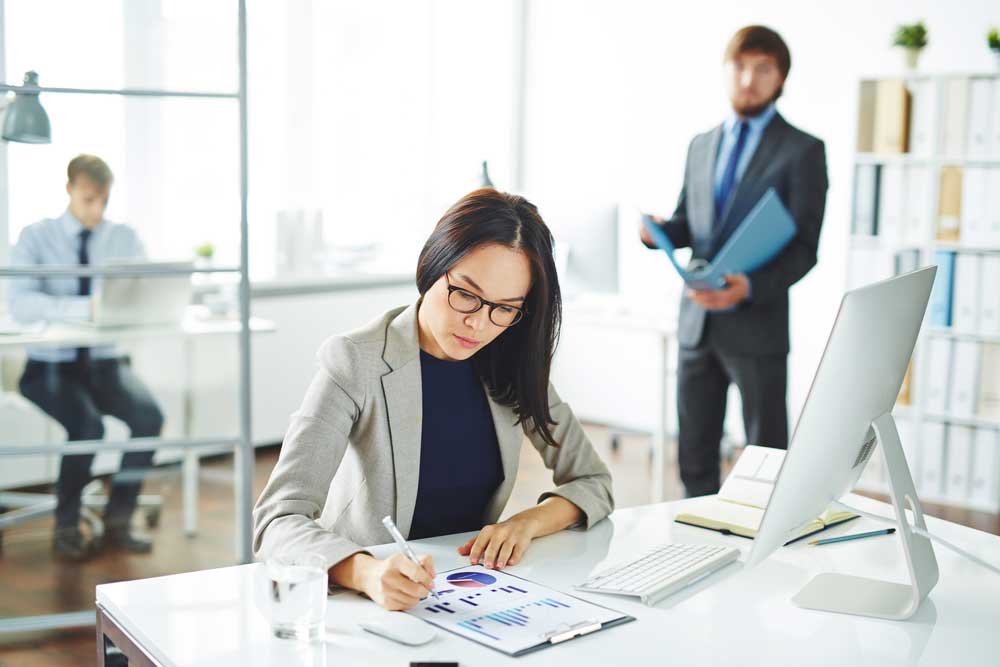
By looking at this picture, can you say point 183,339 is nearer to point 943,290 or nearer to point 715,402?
point 715,402

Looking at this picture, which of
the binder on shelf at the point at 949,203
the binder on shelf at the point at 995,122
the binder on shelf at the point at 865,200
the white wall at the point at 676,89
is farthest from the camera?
the white wall at the point at 676,89

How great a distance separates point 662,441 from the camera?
4.35 meters

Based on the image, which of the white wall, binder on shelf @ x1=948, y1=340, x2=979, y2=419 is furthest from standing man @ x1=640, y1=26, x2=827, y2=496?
binder on shelf @ x1=948, y1=340, x2=979, y2=419

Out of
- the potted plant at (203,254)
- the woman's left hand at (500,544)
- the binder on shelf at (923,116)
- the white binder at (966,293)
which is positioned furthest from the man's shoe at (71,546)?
the binder on shelf at (923,116)

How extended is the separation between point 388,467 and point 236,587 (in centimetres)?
37

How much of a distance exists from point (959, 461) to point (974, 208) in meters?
1.03

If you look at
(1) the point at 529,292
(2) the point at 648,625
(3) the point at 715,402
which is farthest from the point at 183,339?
(2) the point at 648,625

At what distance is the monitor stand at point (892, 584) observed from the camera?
4.98 feet

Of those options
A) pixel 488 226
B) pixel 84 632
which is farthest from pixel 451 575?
pixel 84 632

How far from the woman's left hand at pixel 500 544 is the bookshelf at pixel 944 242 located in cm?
321

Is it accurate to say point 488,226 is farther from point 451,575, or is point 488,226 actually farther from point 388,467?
point 451,575

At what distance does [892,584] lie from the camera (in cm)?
162

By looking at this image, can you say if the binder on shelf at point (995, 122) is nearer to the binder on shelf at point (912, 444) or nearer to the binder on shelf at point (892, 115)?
the binder on shelf at point (892, 115)

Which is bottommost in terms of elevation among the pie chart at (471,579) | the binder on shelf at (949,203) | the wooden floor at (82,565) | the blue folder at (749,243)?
the wooden floor at (82,565)
